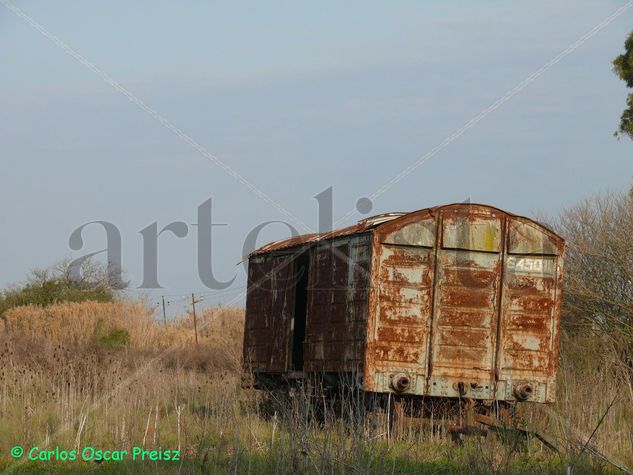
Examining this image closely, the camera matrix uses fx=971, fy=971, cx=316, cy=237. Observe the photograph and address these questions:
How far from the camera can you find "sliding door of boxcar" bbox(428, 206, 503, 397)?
14078 mm

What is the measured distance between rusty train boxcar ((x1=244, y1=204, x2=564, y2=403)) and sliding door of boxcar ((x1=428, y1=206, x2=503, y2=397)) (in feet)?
0.05

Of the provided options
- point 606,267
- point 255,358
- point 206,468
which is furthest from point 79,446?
point 606,267

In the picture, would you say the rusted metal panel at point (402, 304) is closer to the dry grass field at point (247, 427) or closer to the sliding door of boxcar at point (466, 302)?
the sliding door of boxcar at point (466, 302)

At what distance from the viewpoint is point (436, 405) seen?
14.6m

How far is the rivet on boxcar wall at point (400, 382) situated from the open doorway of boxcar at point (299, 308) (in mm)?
3432

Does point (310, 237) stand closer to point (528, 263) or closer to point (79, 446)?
point (528, 263)

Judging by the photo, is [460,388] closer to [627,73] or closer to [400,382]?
[400,382]

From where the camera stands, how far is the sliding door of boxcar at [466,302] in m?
14.1

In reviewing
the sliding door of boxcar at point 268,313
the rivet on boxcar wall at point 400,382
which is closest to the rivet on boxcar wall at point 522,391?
the rivet on boxcar wall at point 400,382

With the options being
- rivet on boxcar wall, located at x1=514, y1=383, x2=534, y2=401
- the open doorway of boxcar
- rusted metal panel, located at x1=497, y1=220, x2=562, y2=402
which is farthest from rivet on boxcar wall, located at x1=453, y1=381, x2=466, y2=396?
the open doorway of boxcar

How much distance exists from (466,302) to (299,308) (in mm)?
4274

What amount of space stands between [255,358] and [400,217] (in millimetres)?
5868

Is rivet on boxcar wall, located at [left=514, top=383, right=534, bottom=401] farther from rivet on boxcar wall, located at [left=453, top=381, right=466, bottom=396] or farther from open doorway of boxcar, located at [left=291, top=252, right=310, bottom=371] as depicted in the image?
open doorway of boxcar, located at [left=291, top=252, right=310, bottom=371]

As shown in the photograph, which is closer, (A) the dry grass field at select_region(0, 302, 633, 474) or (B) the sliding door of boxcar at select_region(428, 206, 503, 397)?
(A) the dry grass field at select_region(0, 302, 633, 474)
